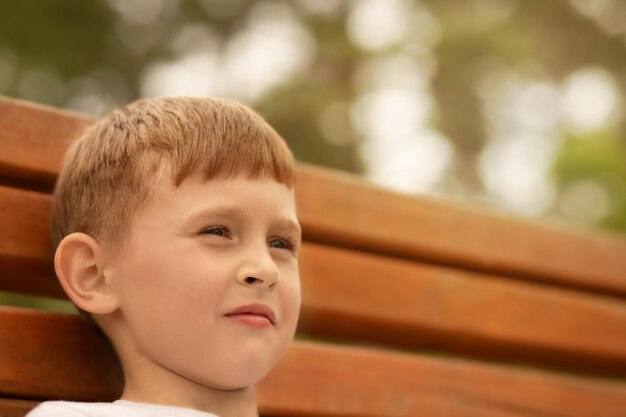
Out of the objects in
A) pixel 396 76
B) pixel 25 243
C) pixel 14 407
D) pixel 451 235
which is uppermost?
pixel 396 76

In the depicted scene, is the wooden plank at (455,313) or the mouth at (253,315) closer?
the mouth at (253,315)

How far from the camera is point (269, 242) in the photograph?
5.10 feet

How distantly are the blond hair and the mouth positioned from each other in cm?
24

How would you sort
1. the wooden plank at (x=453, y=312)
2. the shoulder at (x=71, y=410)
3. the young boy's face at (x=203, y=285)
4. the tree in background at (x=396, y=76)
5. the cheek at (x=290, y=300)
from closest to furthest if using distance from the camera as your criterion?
the shoulder at (x=71, y=410)
the young boy's face at (x=203, y=285)
the cheek at (x=290, y=300)
the wooden plank at (x=453, y=312)
the tree in background at (x=396, y=76)

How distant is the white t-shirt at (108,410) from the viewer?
51.0 inches

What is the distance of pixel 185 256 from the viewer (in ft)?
4.66

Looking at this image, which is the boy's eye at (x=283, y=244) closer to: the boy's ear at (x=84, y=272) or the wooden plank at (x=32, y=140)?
the boy's ear at (x=84, y=272)

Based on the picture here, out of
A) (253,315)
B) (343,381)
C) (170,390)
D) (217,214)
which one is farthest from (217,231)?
(343,381)

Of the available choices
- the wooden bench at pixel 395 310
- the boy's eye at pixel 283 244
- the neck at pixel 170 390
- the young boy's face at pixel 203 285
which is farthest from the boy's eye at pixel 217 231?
the wooden bench at pixel 395 310

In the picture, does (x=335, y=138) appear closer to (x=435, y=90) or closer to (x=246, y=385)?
(x=435, y=90)

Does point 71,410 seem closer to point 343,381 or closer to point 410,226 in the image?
point 343,381

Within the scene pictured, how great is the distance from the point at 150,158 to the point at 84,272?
238mm

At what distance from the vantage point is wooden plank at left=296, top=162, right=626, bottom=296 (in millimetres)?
2119

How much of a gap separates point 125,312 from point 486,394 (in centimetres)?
112
